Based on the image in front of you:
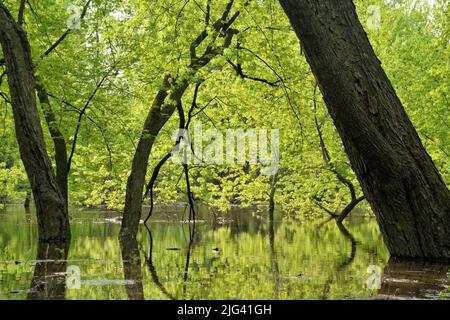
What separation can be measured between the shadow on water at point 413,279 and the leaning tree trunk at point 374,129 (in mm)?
317

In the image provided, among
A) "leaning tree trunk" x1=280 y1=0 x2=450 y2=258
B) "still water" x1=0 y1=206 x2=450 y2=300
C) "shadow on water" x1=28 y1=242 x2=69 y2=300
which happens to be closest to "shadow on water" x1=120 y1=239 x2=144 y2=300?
"still water" x1=0 y1=206 x2=450 y2=300

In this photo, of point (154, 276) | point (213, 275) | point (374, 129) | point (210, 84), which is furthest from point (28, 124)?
point (210, 84)

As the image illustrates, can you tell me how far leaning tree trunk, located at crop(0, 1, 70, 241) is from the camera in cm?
1146

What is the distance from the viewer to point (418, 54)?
71.8 ft

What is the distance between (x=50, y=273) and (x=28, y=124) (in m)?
4.68

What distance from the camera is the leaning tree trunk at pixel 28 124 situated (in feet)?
37.6

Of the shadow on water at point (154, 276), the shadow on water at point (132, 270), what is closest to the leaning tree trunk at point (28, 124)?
the shadow on water at point (132, 270)

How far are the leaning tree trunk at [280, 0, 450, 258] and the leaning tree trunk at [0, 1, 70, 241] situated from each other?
613cm

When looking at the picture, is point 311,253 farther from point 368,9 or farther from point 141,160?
point 368,9

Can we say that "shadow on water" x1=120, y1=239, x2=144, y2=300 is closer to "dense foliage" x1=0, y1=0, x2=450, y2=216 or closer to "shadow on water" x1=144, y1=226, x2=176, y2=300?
"shadow on water" x1=144, y1=226, x2=176, y2=300

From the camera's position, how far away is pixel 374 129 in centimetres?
771

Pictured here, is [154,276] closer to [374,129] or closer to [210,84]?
[374,129]
